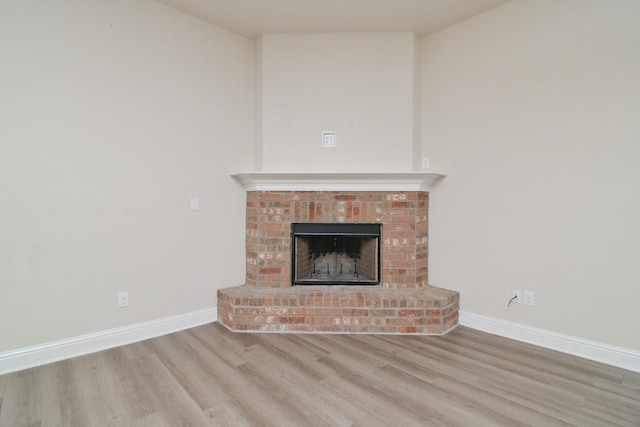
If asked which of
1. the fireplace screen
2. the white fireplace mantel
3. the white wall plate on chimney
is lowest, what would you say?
the fireplace screen

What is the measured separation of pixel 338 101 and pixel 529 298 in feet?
7.83

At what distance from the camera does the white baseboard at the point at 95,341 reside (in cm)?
211

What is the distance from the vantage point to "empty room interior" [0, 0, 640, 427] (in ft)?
6.55

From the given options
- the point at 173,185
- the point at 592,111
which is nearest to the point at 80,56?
the point at 173,185

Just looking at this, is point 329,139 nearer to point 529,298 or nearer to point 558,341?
point 529,298

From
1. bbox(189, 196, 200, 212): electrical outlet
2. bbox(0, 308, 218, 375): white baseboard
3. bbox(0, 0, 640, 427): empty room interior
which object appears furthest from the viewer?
bbox(189, 196, 200, 212): electrical outlet

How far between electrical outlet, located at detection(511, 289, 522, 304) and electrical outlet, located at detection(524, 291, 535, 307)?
1.5 inches

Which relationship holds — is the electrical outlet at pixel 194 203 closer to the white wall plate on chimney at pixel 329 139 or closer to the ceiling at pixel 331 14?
the white wall plate on chimney at pixel 329 139

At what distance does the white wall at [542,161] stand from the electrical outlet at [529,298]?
0.11 ft

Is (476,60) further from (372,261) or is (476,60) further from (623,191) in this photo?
(372,261)

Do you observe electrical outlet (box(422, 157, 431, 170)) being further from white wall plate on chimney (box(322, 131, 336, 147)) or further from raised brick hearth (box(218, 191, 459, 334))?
white wall plate on chimney (box(322, 131, 336, 147))

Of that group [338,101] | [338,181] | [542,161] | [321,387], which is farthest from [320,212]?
[542,161]

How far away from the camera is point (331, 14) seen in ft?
9.21

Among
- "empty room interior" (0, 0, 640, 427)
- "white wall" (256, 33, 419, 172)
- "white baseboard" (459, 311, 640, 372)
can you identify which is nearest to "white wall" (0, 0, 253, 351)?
"empty room interior" (0, 0, 640, 427)
